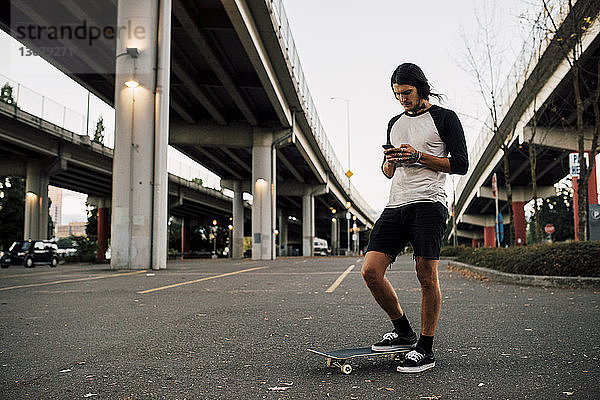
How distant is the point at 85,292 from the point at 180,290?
155cm

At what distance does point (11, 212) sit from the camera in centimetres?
6462

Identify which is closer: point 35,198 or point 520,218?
point 35,198

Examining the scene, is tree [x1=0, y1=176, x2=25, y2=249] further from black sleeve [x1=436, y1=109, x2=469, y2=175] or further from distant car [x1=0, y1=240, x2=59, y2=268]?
black sleeve [x1=436, y1=109, x2=469, y2=175]

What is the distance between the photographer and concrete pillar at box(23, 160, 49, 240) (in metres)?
40.5

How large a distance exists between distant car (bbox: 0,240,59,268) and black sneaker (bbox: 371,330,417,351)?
28.0 m

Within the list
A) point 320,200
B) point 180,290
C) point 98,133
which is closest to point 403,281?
point 180,290

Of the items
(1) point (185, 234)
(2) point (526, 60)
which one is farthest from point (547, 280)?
(1) point (185, 234)

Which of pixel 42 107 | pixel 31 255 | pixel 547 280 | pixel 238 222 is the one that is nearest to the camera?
pixel 547 280

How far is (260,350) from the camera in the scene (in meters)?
4.47

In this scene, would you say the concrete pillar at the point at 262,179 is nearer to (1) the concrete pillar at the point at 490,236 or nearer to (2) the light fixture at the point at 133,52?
(2) the light fixture at the point at 133,52

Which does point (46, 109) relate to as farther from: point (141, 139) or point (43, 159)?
point (141, 139)

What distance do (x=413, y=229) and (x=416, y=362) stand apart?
0.87 m

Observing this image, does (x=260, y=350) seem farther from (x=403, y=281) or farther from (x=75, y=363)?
(x=403, y=281)

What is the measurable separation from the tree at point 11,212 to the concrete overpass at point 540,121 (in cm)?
4754
